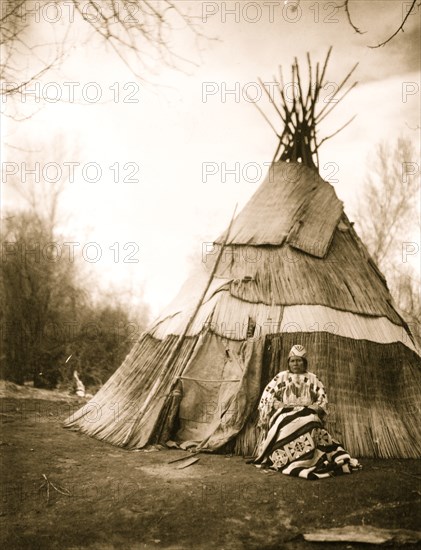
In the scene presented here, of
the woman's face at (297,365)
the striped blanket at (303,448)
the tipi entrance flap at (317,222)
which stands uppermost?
the tipi entrance flap at (317,222)

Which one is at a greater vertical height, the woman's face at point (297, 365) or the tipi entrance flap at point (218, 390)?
the woman's face at point (297, 365)

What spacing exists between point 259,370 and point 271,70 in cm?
469

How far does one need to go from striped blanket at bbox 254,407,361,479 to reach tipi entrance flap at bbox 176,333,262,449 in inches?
33.1

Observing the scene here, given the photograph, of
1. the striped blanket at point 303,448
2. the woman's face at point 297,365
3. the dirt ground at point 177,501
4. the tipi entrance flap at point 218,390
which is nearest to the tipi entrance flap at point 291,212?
the tipi entrance flap at point 218,390

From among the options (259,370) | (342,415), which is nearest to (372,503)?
(342,415)

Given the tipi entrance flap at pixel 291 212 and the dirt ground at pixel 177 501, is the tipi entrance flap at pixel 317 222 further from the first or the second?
the dirt ground at pixel 177 501

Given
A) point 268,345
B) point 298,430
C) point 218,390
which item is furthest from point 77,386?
point 298,430

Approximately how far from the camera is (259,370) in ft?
18.8

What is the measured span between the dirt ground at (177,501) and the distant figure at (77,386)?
225 inches

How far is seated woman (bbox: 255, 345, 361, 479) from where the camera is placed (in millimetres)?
4516

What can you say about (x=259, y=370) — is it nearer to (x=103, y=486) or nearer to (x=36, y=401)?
(x=103, y=486)

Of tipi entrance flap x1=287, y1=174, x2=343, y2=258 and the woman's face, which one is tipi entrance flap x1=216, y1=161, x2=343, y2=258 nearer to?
tipi entrance flap x1=287, y1=174, x2=343, y2=258

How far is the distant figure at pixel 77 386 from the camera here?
11141 millimetres

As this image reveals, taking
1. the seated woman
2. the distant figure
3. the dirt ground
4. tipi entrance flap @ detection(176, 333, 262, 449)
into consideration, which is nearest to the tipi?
tipi entrance flap @ detection(176, 333, 262, 449)
